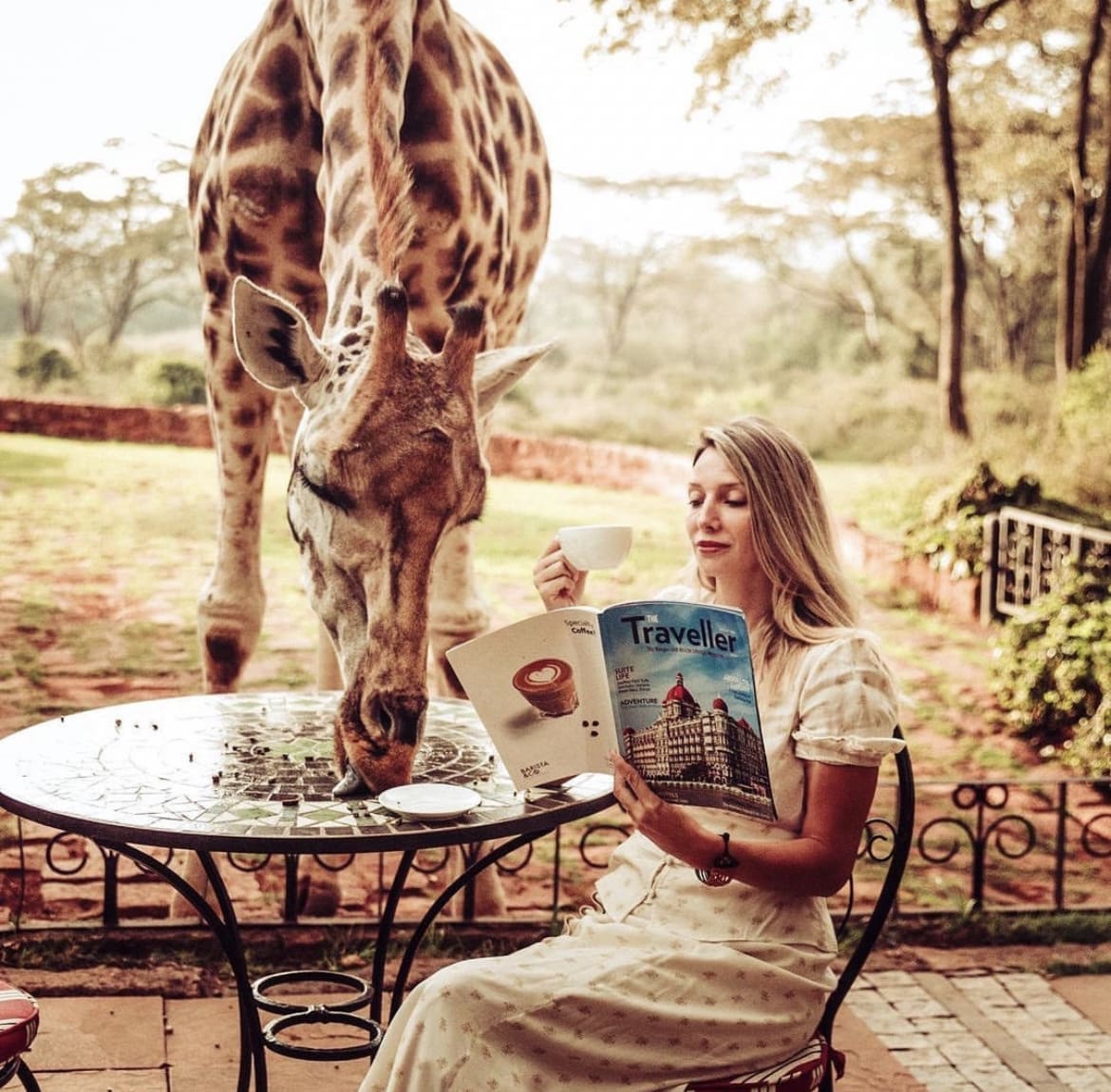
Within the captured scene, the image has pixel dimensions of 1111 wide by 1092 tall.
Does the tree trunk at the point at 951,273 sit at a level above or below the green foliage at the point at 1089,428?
above

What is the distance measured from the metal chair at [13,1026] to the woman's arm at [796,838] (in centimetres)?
97

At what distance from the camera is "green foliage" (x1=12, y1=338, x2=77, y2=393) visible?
1212cm

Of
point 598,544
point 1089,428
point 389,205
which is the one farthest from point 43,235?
point 598,544

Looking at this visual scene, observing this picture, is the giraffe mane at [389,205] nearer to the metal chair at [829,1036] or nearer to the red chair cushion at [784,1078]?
the metal chair at [829,1036]

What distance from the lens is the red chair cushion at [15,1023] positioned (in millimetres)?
1976

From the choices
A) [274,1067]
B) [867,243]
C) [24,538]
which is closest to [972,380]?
[867,243]

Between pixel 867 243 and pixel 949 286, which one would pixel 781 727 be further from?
pixel 867 243

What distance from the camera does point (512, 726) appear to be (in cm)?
212

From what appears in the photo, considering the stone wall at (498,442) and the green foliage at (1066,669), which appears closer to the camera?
the green foliage at (1066,669)

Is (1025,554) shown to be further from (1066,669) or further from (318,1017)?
(318,1017)

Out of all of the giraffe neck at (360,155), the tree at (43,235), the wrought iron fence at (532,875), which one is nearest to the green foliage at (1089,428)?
the wrought iron fence at (532,875)

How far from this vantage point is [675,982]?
188 centimetres

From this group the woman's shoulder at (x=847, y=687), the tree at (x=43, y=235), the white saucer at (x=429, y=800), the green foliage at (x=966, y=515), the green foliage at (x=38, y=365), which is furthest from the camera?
the green foliage at (x=38, y=365)

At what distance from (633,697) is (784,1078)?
0.57 metres
